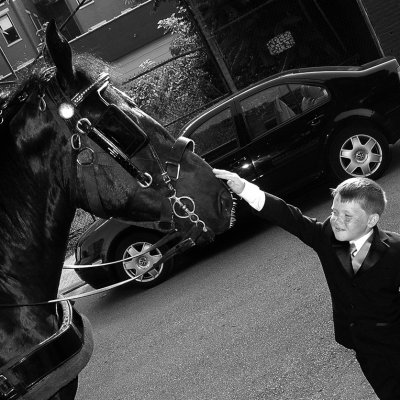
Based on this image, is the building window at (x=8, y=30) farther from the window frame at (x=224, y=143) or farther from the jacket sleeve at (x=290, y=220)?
the jacket sleeve at (x=290, y=220)

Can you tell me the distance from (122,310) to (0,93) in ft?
14.0

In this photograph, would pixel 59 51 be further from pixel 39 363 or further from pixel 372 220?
pixel 372 220

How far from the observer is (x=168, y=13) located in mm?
23969

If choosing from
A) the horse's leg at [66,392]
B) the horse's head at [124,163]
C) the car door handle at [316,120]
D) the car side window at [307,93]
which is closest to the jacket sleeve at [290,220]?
the horse's head at [124,163]

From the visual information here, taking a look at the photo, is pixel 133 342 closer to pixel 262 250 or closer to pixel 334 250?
pixel 262 250

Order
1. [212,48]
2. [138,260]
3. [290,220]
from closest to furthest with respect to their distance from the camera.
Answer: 1. [290,220]
2. [138,260]
3. [212,48]

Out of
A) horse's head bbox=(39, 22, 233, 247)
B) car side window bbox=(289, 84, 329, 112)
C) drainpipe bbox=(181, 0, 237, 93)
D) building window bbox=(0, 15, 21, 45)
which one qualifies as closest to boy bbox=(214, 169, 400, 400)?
horse's head bbox=(39, 22, 233, 247)

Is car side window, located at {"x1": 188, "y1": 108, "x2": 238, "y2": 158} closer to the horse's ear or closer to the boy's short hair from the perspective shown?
the boy's short hair

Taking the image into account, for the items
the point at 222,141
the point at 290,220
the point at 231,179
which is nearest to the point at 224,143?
the point at 222,141

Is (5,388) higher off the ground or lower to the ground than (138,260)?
higher

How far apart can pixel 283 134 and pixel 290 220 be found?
13.3 ft

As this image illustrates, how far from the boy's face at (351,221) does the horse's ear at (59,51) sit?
52.0 inches

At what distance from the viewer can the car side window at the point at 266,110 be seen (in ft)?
20.9

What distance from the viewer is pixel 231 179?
2.13 m
